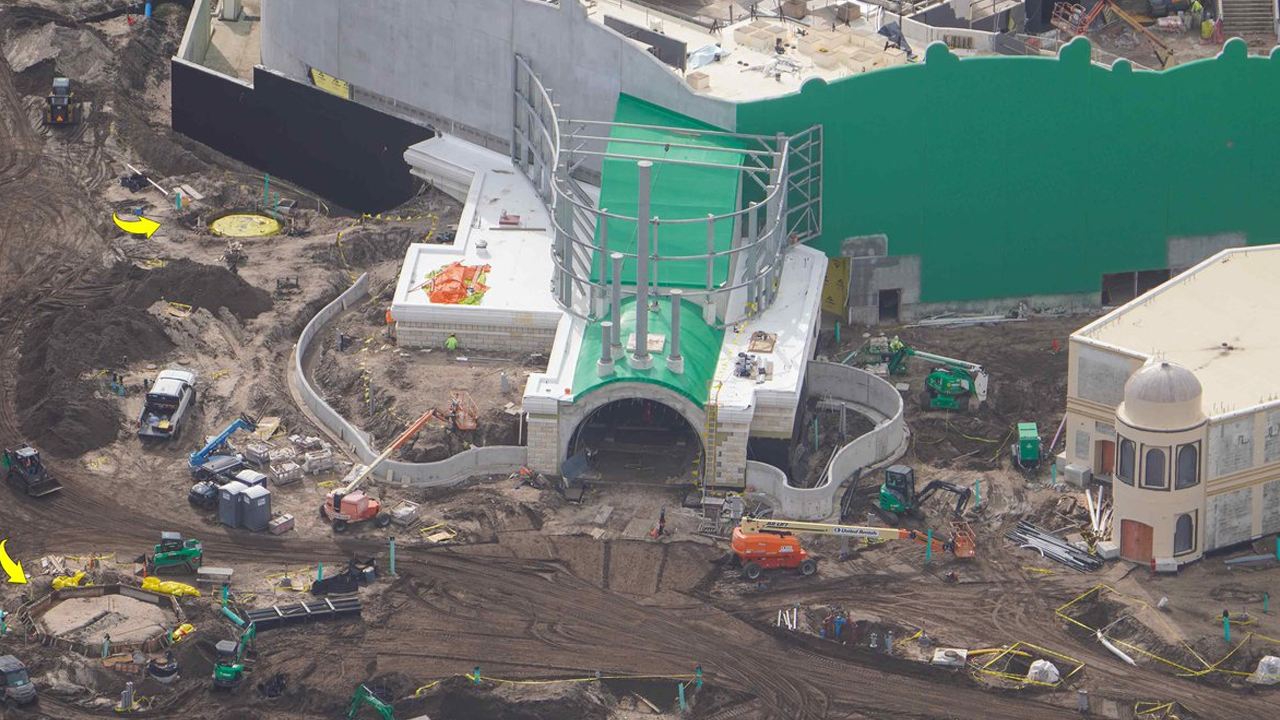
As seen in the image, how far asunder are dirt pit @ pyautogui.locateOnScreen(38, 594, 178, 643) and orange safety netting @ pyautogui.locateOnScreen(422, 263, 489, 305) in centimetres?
2665

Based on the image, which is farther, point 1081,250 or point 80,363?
point 1081,250

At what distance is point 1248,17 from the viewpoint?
152m

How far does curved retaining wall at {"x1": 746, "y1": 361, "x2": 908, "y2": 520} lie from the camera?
12750 cm

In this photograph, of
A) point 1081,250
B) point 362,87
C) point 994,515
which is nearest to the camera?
point 994,515

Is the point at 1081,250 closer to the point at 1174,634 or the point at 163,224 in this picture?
the point at 1174,634

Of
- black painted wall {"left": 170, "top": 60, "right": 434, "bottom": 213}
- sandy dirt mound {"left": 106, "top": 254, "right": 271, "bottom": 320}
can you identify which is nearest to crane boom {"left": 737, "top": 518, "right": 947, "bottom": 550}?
sandy dirt mound {"left": 106, "top": 254, "right": 271, "bottom": 320}

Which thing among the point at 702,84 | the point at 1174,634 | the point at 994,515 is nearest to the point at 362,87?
the point at 702,84

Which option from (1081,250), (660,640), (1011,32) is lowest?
(660,640)

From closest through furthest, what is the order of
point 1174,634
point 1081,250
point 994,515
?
point 1174,634 → point 994,515 → point 1081,250

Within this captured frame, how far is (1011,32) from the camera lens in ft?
494

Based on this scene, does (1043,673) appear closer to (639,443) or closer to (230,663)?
(639,443)

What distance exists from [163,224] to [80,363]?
1944cm
